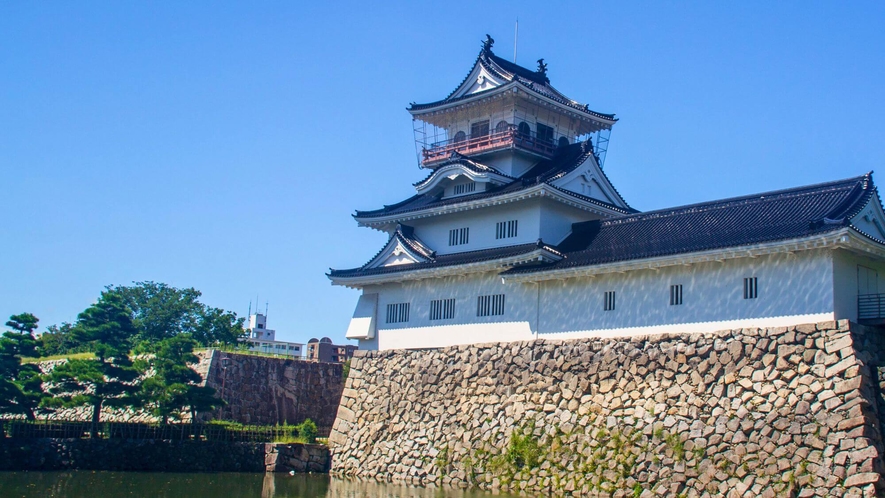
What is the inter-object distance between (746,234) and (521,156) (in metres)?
9.54

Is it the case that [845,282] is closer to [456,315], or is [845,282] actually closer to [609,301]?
[609,301]

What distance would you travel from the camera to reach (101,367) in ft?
91.0

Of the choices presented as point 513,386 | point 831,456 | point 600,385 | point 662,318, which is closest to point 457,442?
point 513,386

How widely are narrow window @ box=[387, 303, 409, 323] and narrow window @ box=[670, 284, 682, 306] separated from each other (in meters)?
8.76

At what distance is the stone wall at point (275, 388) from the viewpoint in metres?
32.6

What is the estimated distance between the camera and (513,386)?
23.8 m

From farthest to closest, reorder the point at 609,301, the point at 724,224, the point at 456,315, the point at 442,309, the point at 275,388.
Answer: the point at 275,388 < the point at 442,309 < the point at 456,315 < the point at 609,301 < the point at 724,224

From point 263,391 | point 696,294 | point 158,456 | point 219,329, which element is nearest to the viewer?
point 696,294

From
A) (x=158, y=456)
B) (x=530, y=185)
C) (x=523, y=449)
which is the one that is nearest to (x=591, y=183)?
(x=530, y=185)

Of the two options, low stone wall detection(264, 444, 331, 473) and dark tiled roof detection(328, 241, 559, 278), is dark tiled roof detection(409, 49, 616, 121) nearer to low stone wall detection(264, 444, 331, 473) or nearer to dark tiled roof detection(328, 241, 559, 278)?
dark tiled roof detection(328, 241, 559, 278)

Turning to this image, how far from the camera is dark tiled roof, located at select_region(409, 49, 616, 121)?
2916 centimetres

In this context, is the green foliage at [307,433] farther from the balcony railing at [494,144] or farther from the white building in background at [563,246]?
the balcony railing at [494,144]

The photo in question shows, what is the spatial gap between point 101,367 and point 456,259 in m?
10.5

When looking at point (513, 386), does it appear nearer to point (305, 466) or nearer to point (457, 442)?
point (457, 442)
